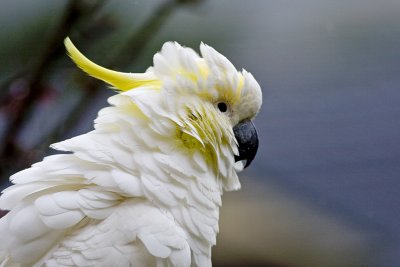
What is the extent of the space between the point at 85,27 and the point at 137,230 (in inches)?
44.8

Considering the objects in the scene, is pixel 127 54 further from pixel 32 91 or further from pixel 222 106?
pixel 222 106

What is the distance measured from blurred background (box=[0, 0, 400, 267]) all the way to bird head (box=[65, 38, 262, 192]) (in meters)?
0.88

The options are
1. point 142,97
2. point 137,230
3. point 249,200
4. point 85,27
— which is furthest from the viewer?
point 249,200

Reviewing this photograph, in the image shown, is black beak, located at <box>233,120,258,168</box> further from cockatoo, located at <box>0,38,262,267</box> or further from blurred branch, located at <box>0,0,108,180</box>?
blurred branch, located at <box>0,0,108,180</box>

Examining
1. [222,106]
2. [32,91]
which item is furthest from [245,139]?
[32,91]

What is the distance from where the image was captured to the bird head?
132 cm

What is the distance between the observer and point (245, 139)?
4.77 feet

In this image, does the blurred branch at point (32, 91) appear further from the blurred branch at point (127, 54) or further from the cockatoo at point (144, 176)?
the cockatoo at point (144, 176)

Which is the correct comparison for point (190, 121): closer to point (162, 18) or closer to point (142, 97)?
point (142, 97)

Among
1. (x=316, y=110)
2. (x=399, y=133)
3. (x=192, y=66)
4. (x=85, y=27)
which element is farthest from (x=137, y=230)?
(x=399, y=133)

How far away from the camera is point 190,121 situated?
1.34 m

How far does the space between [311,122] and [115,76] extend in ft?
3.65

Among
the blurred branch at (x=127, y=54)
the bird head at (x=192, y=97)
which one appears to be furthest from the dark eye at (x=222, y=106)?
Answer: the blurred branch at (x=127, y=54)

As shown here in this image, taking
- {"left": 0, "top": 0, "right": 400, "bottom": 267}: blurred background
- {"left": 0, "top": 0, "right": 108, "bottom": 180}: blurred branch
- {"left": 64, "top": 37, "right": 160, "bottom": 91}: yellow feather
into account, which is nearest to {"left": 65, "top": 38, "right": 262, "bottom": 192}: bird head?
{"left": 64, "top": 37, "right": 160, "bottom": 91}: yellow feather
